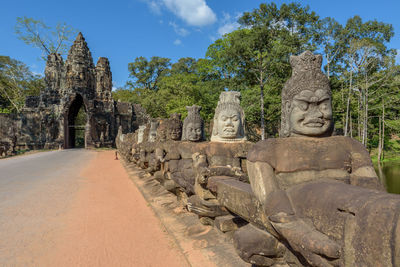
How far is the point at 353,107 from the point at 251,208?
22.2 meters

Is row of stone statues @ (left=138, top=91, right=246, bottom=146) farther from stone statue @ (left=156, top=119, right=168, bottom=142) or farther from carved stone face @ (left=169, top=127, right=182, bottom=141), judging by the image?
stone statue @ (left=156, top=119, right=168, bottom=142)

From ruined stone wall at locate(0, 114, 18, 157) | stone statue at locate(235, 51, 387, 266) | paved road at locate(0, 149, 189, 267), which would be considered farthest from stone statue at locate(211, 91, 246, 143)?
ruined stone wall at locate(0, 114, 18, 157)

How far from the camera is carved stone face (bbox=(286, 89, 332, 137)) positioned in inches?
86.4

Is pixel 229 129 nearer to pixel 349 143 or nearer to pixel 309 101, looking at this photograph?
pixel 309 101

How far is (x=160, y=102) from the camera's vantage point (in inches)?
1204

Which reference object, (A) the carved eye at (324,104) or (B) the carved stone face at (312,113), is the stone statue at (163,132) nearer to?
(B) the carved stone face at (312,113)

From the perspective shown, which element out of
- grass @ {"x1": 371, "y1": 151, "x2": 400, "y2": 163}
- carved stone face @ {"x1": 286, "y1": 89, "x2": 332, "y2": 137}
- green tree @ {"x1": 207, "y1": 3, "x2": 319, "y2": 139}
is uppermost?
green tree @ {"x1": 207, "y1": 3, "x2": 319, "y2": 139}

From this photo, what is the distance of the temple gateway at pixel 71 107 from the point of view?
1065 inches

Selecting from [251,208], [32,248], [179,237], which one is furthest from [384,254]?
[32,248]

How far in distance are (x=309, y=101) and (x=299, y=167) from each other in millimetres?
604

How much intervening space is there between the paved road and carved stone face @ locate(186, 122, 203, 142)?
1601 millimetres

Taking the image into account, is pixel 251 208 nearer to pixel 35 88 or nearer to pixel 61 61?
pixel 61 61

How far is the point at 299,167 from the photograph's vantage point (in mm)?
2096

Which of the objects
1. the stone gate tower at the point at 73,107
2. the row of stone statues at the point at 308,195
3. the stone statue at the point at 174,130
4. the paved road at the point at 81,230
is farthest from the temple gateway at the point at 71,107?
the row of stone statues at the point at 308,195
